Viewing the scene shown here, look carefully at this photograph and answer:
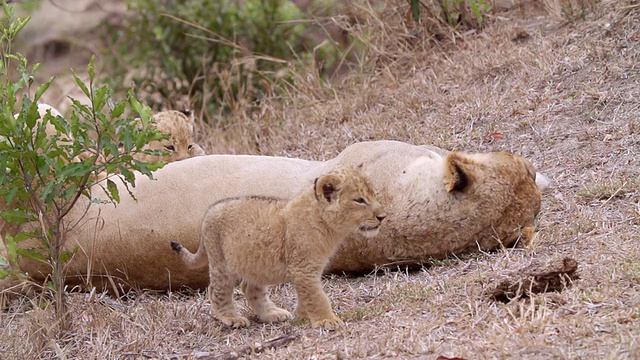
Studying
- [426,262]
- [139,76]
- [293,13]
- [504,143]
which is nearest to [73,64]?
[139,76]

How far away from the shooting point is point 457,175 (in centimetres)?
540

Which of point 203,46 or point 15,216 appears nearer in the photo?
point 15,216

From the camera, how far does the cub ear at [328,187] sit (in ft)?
14.4

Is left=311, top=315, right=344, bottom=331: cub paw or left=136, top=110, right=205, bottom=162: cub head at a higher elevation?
left=136, top=110, right=205, bottom=162: cub head

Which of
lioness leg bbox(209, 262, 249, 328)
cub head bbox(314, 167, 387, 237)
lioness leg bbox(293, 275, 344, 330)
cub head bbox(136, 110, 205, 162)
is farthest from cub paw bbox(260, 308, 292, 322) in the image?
cub head bbox(136, 110, 205, 162)

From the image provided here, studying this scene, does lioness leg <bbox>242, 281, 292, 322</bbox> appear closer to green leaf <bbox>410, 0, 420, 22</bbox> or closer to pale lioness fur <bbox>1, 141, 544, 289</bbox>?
pale lioness fur <bbox>1, 141, 544, 289</bbox>

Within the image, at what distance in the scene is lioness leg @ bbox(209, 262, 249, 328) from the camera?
4651mm

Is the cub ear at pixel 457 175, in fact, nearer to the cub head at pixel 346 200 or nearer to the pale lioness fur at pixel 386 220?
the pale lioness fur at pixel 386 220

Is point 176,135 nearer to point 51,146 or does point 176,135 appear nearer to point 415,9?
point 51,146

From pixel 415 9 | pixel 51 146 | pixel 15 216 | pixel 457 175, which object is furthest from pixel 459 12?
pixel 15 216

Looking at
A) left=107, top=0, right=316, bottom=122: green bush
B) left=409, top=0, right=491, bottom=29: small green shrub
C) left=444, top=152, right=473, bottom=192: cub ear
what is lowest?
left=107, top=0, right=316, bottom=122: green bush

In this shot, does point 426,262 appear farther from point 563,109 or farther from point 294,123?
point 294,123

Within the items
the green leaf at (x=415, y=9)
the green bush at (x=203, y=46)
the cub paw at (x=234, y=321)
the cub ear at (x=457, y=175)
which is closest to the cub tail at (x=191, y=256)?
the cub paw at (x=234, y=321)

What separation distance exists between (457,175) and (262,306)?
4.55 feet
